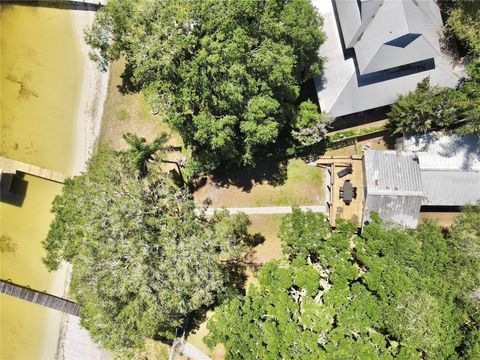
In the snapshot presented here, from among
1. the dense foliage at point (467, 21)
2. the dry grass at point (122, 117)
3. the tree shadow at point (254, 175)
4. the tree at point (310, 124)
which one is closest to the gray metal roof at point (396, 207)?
the tree at point (310, 124)

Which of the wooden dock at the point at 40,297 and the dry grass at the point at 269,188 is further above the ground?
the dry grass at the point at 269,188

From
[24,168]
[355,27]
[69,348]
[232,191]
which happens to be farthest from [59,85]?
[355,27]

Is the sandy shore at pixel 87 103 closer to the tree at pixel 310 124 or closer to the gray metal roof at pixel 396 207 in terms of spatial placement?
the tree at pixel 310 124

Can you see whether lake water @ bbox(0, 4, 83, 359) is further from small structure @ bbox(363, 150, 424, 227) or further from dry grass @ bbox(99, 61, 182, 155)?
small structure @ bbox(363, 150, 424, 227)

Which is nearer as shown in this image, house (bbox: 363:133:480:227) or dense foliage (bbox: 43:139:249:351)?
dense foliage (bbox: 43:139:249:351)

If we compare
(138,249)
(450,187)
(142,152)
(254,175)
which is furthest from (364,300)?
(142,152)

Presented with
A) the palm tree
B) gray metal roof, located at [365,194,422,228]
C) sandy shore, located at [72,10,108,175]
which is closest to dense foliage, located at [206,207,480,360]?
gray metal roof, located at [365,194,422,228]
